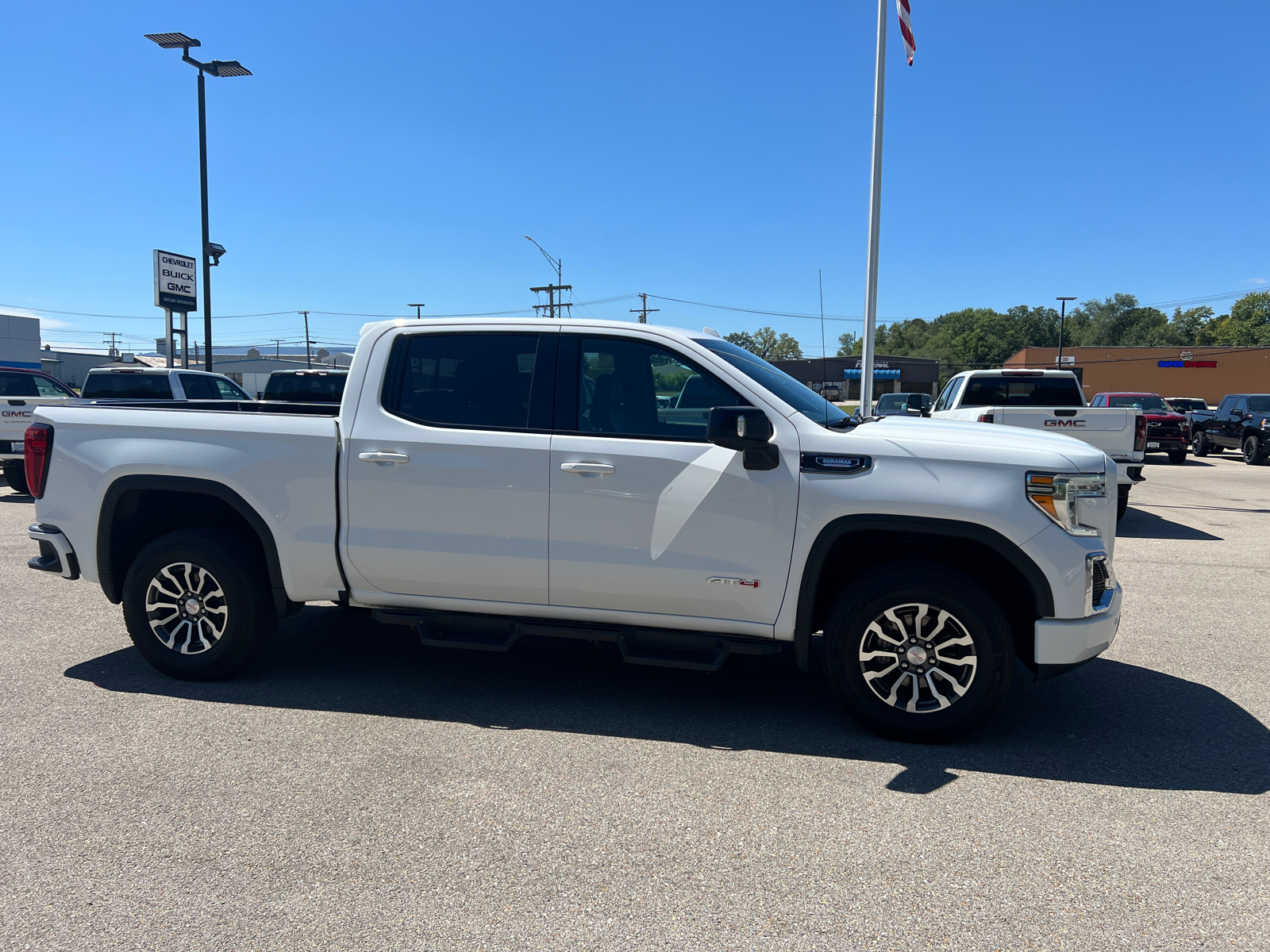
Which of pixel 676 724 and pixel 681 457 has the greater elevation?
pixel 681 457

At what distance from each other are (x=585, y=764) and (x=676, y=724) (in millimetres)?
659

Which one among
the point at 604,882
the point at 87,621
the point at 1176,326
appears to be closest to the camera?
the point at 604,882

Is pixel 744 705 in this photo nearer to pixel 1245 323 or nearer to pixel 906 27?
pixel 906 27

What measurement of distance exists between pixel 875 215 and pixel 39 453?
13.8 metres

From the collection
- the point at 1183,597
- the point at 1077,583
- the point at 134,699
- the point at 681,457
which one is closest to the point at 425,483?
the point at 681,457

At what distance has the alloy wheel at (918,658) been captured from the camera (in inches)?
163

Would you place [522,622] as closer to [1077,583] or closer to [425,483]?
[425,483]

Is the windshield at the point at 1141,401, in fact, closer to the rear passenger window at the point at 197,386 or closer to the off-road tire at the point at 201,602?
the rear passenger window at the point at 197,386

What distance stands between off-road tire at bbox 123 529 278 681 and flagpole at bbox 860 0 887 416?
11.6 metres

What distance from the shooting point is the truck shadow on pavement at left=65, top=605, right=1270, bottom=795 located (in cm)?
409

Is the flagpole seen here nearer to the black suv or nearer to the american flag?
the american flag

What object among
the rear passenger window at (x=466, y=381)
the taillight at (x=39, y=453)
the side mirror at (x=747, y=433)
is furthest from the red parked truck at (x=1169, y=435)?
the taillight at (x=39, y=453)

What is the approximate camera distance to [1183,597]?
7402 millimetres

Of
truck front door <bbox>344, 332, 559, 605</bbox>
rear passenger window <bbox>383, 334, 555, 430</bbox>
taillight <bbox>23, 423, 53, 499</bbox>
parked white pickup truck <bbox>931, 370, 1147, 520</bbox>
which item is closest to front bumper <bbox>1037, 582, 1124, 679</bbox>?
truck front door <bbox>344, 332, 559, 605</bbox>
